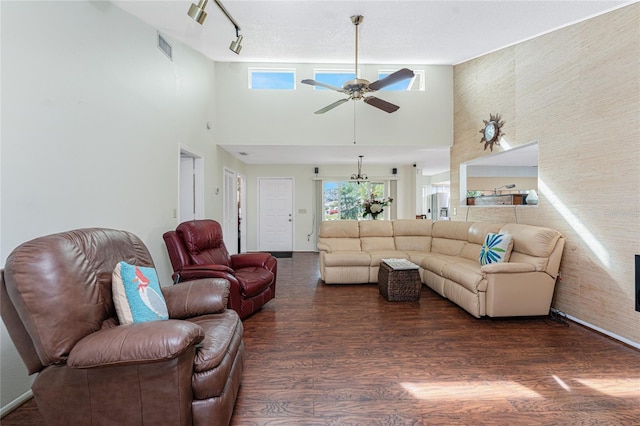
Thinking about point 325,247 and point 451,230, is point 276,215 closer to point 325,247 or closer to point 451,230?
point 325,247

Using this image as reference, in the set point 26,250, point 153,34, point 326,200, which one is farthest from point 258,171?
point 26,250

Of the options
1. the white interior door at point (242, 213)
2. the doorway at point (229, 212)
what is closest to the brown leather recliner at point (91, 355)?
the doorway at point (229, 212)

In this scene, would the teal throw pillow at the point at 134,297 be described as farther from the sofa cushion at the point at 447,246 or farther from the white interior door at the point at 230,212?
the sofa cushion at the point at 447,246

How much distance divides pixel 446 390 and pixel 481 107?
163 inches

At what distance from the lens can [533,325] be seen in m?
2.82

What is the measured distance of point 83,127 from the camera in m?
2.15

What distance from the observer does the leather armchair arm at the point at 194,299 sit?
1.83 meters

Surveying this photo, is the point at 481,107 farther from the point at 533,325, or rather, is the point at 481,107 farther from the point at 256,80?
the point at 256,80

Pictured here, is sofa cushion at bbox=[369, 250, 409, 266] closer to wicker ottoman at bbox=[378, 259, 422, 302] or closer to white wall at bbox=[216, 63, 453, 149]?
wicker ottoman at bbox=[378, 259, 422, 302]

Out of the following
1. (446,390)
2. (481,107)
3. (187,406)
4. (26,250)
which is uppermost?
(481,107)

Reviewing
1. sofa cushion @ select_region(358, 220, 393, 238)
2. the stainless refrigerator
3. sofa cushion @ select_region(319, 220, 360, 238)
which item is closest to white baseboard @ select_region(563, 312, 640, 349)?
sofa cushion @ select_region(358, 220, 393, 238)

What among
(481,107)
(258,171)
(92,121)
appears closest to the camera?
(92,121)

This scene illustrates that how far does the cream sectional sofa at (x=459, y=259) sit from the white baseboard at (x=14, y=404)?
3.18 m

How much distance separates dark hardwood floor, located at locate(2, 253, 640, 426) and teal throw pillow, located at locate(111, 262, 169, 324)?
0.77m
